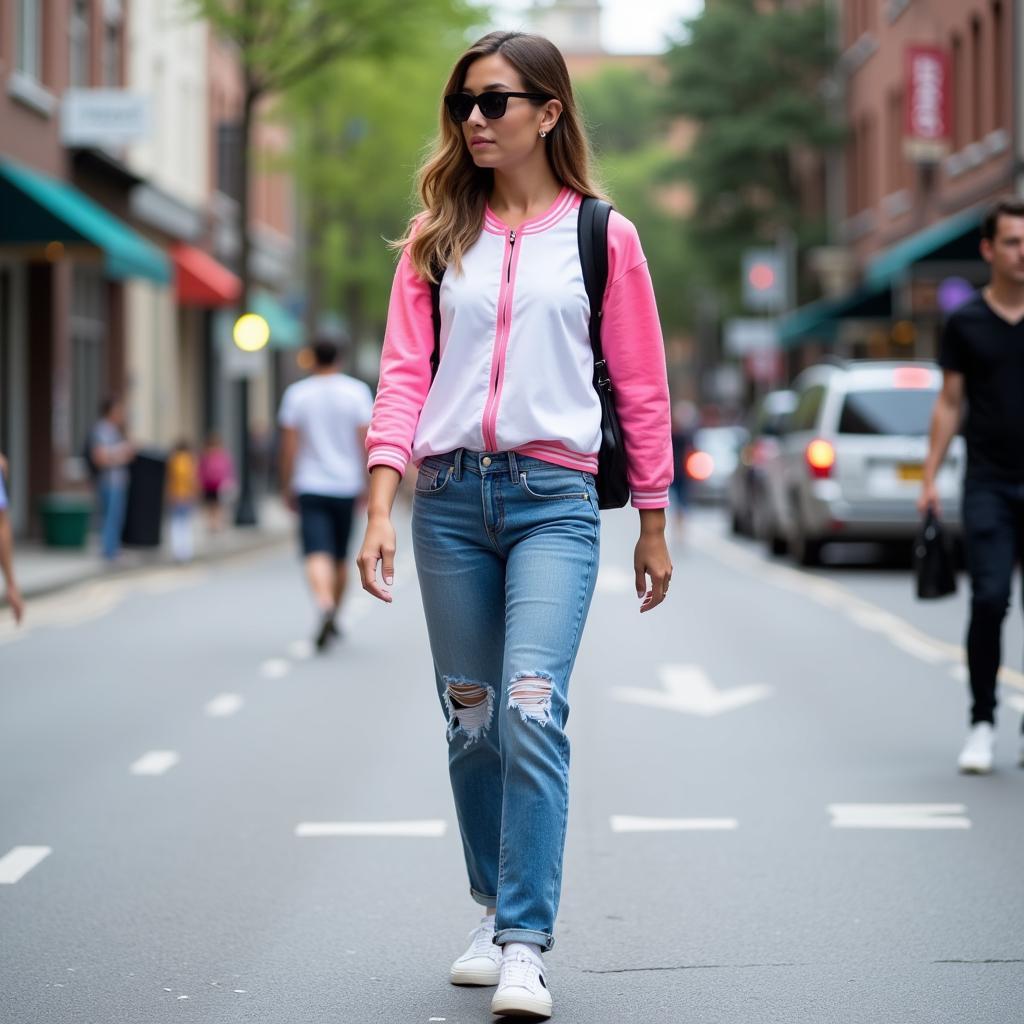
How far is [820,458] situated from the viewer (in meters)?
18.1

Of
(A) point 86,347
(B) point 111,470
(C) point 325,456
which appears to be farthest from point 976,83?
(C) point 325,456

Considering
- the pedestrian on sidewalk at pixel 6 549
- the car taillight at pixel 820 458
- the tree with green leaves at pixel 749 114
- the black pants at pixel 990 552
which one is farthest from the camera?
the tree with green leaves at pixel 749 114

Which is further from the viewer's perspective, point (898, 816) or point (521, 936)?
point (898, 816)

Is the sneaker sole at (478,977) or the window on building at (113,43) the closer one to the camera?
the sneaker sole at (478,977)

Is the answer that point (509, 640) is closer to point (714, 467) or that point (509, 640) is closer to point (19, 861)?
point (19, 861)

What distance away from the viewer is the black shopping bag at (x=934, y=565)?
7.55 m

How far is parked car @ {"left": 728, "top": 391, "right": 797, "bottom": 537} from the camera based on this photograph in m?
21.0

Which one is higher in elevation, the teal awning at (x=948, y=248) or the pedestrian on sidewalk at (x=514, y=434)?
the teal awning at (x=948, y=248)

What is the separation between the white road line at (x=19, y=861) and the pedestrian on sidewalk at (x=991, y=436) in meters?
3.28

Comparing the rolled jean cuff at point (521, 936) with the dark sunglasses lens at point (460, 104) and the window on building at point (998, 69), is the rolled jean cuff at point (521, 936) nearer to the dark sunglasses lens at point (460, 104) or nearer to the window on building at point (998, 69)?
the dark sunglasses lens at point (460, 104)

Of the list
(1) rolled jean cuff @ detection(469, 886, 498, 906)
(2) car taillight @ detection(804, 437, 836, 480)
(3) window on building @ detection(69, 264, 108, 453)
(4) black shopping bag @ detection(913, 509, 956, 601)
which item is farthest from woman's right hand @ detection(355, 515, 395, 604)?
(3) window on building @ detection(69, 264, 108, 453)

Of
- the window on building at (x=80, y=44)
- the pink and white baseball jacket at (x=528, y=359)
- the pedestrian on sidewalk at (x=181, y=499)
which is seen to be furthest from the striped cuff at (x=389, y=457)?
the window on building at (x=80, y=44)

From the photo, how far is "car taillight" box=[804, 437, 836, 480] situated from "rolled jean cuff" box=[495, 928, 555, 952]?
46.8 ft

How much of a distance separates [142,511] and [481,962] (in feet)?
56.5
